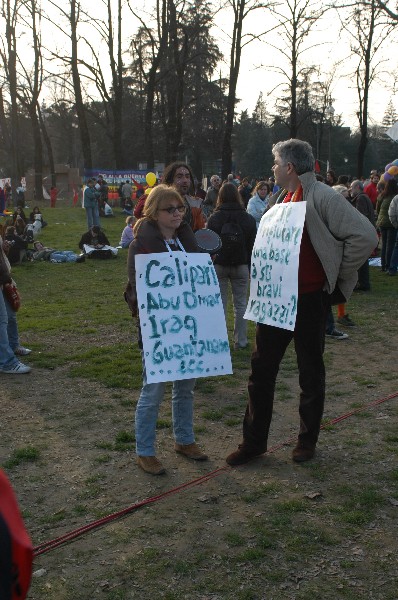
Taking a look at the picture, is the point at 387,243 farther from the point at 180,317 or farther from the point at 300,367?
the point at 180,317

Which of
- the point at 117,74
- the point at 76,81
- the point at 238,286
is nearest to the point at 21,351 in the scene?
the point at 238,286

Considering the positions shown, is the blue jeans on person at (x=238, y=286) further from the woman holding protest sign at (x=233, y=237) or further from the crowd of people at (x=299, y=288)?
the crowd of people at (x=299, y=288)

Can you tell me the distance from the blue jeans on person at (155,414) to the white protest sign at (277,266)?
0.72 meters

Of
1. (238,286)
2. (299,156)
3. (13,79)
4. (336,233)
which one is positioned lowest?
(238,286)

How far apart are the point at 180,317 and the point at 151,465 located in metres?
1.02

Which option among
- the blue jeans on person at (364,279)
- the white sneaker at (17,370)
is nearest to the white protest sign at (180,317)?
the white sneaker at (17,370)

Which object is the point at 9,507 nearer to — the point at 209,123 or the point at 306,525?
the point at 306,525

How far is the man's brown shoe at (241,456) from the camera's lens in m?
4.67

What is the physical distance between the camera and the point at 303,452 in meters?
4.71

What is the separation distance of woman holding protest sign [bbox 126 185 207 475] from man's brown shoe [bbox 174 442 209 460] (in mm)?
30

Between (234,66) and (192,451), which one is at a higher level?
(234,66)

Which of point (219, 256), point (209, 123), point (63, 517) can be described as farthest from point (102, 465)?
point (209, 123)

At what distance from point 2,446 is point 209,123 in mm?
45429

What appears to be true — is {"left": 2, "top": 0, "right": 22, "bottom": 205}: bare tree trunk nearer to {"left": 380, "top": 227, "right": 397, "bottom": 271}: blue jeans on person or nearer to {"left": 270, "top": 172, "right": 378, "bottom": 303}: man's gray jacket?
{"left": 380, "top": 227, "right": 397, "bottom": 271}: blue jeans on person
